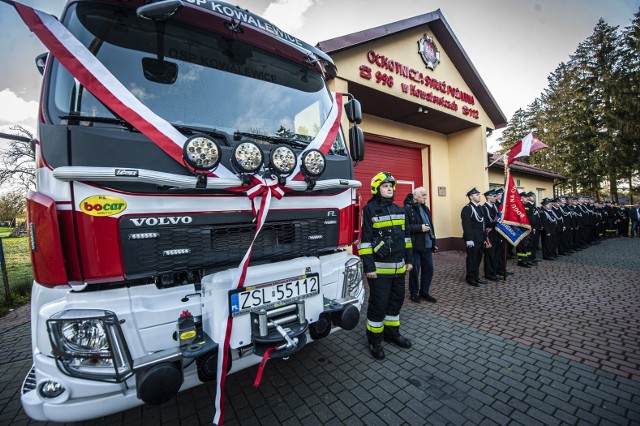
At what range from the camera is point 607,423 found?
2.16 metres

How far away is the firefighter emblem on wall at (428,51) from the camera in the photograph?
25.6 feet

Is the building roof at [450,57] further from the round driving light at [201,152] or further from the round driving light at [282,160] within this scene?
the round driving light at [201,152]

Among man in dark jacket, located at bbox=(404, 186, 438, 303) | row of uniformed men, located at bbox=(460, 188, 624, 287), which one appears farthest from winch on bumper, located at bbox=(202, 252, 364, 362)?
row of uniformed men, located at bbox=(460, 188, 624, 287)

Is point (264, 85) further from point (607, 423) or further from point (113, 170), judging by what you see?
point (607, 423)

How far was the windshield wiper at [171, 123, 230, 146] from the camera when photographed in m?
1.89

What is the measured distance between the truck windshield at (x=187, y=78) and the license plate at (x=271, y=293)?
1.22m

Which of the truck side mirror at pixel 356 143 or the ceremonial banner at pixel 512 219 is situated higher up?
the truck side mirror at pixel 356 143

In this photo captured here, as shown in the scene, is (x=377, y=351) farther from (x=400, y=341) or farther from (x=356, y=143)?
(x=356, y=143)

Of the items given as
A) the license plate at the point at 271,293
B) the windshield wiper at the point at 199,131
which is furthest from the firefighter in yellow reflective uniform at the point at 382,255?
the windshield wiper at the point at 199,131

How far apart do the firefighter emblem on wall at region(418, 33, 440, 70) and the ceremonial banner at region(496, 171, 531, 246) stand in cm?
402

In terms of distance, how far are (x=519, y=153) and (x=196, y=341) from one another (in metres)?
9.19

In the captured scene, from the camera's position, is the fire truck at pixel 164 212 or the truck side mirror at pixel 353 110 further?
the truck side mirror at pixel 353 110

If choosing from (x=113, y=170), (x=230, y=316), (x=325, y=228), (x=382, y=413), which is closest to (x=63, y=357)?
(x=230, y=316)

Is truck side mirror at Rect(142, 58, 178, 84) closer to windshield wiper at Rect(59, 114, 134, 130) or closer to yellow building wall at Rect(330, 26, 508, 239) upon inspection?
windshield wiper at Rect(59, 114, 134, 130)
